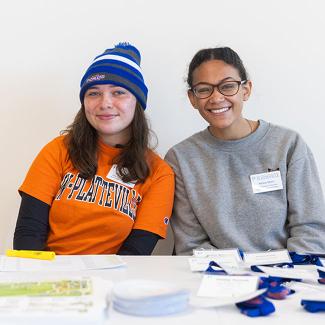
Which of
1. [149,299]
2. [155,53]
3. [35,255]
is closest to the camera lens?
[149,299]

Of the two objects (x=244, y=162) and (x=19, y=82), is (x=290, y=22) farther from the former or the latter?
(x=19, y=82)

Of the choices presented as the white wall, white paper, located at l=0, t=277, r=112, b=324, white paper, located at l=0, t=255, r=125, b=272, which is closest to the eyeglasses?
the white wall

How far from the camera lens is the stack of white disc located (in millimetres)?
794

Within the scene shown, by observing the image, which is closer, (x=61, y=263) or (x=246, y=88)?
(x=61, y=263)

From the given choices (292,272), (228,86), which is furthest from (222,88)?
(292,272)

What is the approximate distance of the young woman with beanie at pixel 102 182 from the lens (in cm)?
158

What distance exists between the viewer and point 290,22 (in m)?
1.91

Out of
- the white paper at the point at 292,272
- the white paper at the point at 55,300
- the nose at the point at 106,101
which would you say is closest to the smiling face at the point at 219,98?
the nose at the point at 106,101

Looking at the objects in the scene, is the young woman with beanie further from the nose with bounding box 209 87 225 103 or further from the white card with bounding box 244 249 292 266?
the white card with bounding box 244 249 292 266

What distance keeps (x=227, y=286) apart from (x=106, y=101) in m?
0.92

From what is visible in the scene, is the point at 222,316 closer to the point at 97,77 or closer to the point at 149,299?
the point at 149,299

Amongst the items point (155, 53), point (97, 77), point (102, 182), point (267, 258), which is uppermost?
point (155, 53)

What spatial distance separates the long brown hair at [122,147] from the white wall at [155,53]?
0.26m

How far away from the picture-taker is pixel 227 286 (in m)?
0.93
